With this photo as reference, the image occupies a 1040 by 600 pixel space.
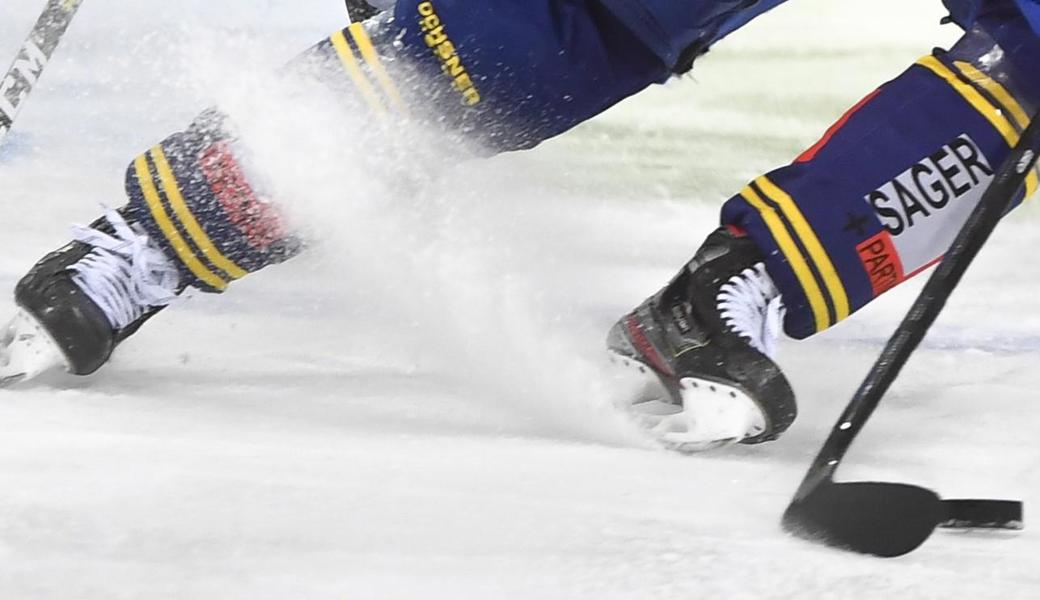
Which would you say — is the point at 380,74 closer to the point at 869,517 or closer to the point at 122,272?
the point at 122,272

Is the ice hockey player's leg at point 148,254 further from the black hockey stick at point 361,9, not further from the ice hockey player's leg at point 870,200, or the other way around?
the black hockey stick at point 361,9

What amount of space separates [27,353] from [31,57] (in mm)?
406

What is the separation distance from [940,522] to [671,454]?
181 mm

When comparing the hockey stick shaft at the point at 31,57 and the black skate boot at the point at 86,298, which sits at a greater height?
the hockey stick shaft at the point at 31,57

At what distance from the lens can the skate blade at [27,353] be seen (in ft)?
2.52

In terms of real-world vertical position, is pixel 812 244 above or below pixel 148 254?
A: below

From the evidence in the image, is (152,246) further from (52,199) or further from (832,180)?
(52,199)

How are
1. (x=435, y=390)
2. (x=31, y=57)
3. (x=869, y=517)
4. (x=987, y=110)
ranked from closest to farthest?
1. (x=869, y=517)
2. (x=987, y=110)
3. (x=435, y=390)
4. (x=31, y=57)

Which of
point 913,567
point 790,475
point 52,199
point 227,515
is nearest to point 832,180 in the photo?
point 790,475

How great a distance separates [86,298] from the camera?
2.57 feet

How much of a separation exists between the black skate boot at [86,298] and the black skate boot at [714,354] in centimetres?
30

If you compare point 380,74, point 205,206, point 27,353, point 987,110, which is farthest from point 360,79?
point 987,110

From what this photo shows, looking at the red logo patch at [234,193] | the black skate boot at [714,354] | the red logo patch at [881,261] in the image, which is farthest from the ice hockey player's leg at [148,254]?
the red logo patch at [881,261]

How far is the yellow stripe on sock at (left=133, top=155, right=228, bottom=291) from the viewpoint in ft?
2.57
